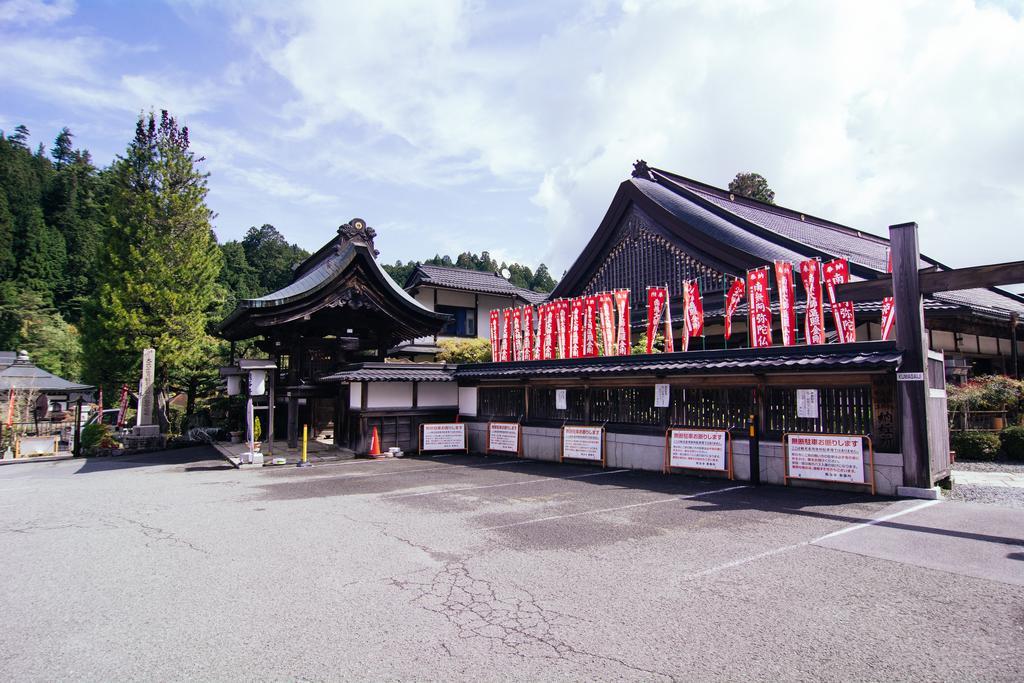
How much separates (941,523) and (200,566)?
30.9ft

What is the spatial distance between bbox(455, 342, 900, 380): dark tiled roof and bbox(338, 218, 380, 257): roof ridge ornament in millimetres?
7621

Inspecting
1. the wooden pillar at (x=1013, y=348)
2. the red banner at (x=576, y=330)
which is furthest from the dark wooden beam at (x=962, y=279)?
the wooden pillar at (x=1013, y=348)

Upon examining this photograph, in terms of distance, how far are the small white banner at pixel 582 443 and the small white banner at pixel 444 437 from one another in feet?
13.9

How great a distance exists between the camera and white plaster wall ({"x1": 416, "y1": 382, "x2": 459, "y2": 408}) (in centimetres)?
1820

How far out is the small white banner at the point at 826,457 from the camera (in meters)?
9.57

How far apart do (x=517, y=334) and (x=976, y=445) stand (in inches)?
476

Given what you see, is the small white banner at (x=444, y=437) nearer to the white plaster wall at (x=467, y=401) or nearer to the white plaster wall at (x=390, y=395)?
the white plaster wall at (x=467, y=401)

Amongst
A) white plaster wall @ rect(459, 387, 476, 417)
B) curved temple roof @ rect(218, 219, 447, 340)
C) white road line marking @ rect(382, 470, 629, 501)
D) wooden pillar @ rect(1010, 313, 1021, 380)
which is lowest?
white road line marking @ rect(382, 470, 629, 501)

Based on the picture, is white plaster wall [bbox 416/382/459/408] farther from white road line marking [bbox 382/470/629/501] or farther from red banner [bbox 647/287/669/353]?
red banner [bbox 647/287/669/353]

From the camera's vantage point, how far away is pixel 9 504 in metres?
10.4

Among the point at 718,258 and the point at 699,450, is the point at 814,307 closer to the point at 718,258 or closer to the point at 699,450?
the point at 699,450

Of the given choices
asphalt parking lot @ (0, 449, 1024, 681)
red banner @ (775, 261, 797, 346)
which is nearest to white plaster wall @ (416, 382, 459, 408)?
asphalt parking lot @ (0, 449, 1024, 681)

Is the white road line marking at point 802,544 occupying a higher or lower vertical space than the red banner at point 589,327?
lower

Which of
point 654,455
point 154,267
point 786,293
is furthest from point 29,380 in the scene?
point 786,293
